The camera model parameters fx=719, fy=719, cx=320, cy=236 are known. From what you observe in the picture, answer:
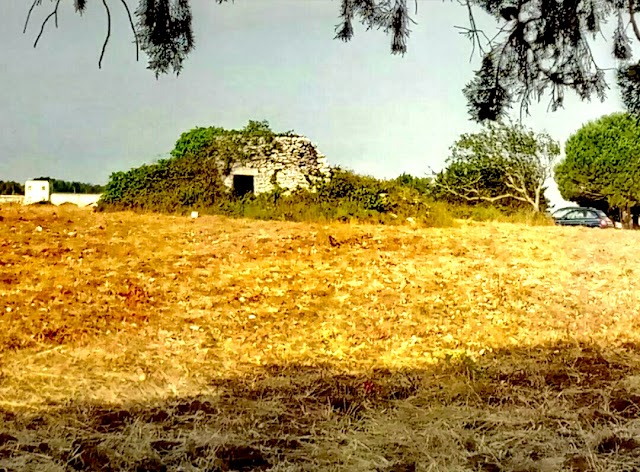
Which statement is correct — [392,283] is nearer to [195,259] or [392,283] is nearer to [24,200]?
[195,259]

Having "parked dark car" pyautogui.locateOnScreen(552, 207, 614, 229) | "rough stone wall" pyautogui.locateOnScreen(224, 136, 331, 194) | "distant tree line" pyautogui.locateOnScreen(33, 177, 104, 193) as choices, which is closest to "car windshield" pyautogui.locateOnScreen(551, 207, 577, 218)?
"parked dark car" pyautogui.locateOnScreen(552, 207, 614, 229)

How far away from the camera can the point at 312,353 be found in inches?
205

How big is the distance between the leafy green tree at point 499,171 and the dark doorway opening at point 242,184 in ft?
27.3

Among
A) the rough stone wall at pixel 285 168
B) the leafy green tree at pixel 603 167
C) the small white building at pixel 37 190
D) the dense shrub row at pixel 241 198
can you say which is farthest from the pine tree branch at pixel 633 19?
the leafy green tree at pixel 603 167

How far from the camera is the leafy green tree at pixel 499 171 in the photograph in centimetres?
2273

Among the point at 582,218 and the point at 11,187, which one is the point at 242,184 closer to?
the point at 582,218

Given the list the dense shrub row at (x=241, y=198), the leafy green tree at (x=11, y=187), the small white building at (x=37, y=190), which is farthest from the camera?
the leafy green tree at (x=11, y=187)

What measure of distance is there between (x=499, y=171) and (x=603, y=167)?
648cm

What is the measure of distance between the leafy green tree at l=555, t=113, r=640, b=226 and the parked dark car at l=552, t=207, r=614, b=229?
820 cm

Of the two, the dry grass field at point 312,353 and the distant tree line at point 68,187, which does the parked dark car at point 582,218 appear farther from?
the distant tree line at point 68,187

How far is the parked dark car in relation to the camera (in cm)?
1861

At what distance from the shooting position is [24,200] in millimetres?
18969

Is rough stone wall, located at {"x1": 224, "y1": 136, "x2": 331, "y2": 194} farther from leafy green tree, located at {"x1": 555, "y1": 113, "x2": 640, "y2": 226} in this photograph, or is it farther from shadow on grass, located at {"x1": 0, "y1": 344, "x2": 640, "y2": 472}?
leafy green tree, located at {"x1": 555, "y1": 113, "x2": 640, "y2": 226}

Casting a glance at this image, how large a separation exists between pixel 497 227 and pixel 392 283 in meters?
5.95
